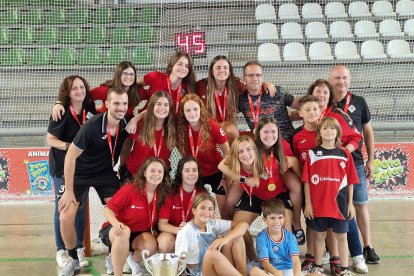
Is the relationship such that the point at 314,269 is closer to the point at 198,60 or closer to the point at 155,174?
the point at 155,174

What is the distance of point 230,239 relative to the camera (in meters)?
3.16

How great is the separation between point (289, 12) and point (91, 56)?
3705mm

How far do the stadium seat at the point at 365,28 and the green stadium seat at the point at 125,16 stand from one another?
4.05m

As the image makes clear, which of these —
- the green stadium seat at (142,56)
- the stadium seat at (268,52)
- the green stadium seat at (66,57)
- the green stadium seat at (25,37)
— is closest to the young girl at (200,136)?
the green stadium seat at (142,56)

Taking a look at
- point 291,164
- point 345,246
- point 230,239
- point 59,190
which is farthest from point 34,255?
point 345,246

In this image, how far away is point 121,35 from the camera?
863 cm

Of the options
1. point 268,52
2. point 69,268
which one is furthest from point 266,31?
point 69,268

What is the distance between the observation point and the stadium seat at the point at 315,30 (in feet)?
28.3

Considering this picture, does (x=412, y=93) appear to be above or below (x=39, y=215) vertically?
above

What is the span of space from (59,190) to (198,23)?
553 centimetres

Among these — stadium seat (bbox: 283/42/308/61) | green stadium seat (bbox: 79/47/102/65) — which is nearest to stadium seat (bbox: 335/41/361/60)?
stadium seat (bbox: 283/42/308/61)

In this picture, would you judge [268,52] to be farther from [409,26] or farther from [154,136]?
[154,136]

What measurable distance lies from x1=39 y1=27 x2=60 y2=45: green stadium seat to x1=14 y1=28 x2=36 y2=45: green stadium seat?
17 cm

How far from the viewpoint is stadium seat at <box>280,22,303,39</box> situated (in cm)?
866
